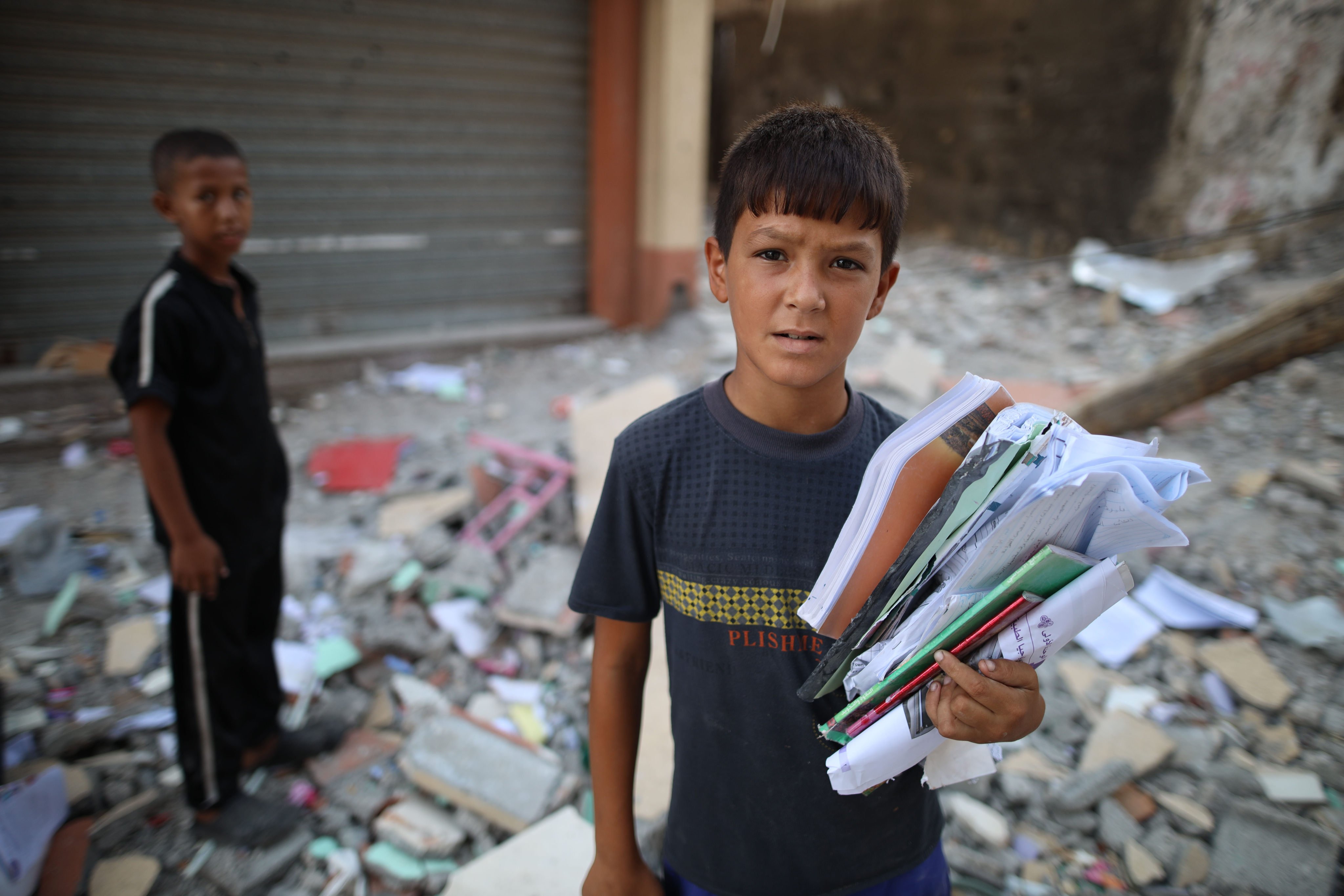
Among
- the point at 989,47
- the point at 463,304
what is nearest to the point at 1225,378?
the point at 463,304

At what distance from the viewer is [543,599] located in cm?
319

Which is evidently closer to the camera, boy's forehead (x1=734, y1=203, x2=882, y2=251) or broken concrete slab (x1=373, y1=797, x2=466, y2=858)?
boy's forehead (x1=734, y1=203, x2=882, y2=251)

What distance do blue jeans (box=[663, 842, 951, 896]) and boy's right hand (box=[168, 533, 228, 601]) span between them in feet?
4.82

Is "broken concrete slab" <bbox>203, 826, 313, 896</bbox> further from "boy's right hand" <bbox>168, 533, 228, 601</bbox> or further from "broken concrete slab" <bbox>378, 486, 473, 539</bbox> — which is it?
"broken concrete slab" <bbox>378, 486, 473, 539</bbox>

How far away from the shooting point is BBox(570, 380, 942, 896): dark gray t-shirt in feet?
3.61

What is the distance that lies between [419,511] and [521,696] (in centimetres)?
136

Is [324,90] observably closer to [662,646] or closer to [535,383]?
[535,383]

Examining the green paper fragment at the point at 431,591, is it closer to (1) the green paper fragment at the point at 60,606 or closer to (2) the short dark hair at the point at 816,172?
(1) the green paper fragment at the point at 60,606

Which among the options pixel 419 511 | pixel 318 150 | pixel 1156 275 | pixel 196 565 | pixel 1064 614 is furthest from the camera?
pixel 1156 275

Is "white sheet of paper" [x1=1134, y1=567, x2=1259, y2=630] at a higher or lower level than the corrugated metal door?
lower

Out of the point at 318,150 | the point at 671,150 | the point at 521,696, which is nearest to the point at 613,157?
the point at 671,150

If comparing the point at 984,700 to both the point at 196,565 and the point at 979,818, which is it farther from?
the point at 196,565

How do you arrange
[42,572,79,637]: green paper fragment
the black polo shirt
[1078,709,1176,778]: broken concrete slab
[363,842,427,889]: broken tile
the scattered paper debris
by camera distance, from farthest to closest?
1. the scattered paper debris
2. [42,572,79,637]: green paper fragment
3. [1078,709,1176,778]: broken concrete slab
4. [363,842,427,889]: broken tile
5. the black polo shirt

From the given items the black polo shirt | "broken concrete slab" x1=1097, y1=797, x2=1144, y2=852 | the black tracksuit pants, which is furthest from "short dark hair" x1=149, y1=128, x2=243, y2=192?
"broken concrete slab" x1=1097, y1=797, x2=1144, y2=852
